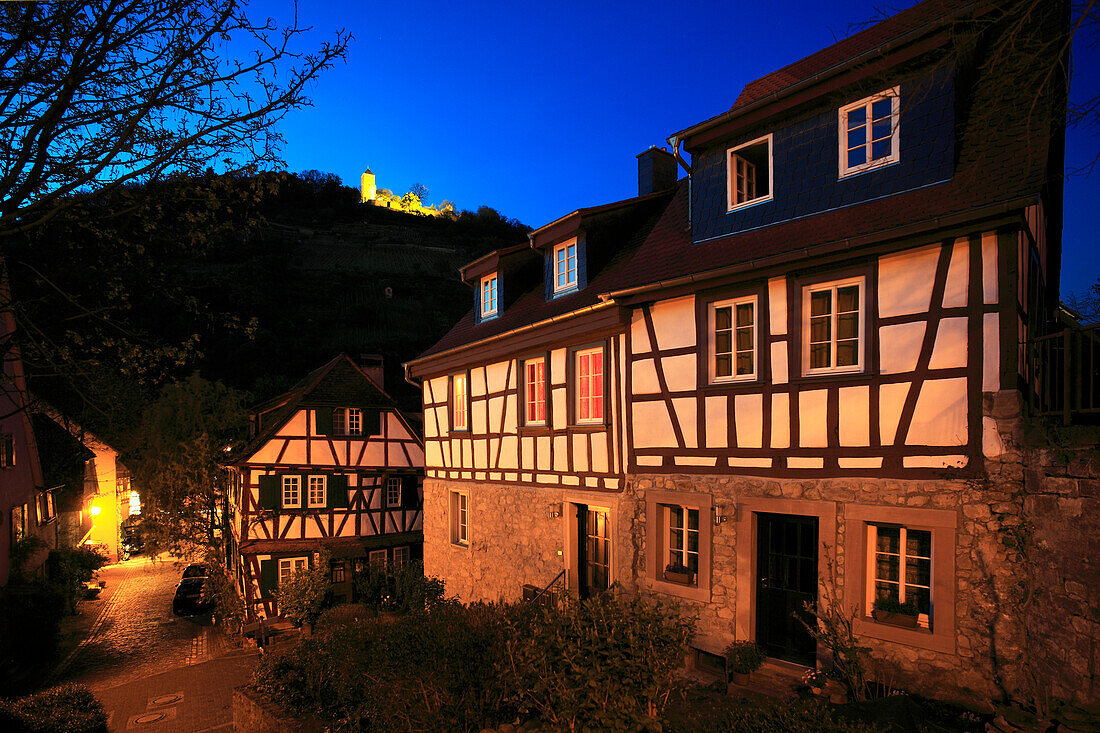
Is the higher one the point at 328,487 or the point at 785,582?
the point at 785,582

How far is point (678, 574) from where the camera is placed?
9039mm

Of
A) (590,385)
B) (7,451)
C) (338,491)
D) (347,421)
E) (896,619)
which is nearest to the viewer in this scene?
(896,619)

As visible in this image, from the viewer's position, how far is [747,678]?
7922 mm

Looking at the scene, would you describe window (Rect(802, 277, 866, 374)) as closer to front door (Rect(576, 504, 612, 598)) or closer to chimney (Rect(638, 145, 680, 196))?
front door (Rect(576, 504, 612, 598))

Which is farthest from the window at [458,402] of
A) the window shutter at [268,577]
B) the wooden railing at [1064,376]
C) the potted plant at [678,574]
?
the wooden railing at [1064,376]

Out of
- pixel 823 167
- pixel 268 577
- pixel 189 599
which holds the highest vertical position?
pixel 823 167

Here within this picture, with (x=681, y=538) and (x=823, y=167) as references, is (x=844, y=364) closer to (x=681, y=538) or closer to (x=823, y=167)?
(x=823, y=167)

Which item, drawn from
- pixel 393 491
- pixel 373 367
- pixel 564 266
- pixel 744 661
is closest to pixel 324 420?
pixel 393 491

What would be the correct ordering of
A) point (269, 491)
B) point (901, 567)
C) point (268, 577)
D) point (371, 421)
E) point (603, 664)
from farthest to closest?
point (371, 421), point (269, 491), point (268, 577), point (901, 567), point (603, 664)

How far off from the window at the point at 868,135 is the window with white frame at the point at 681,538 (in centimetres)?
509

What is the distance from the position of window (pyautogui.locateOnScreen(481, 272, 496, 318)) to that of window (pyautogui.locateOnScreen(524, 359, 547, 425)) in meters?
2.76

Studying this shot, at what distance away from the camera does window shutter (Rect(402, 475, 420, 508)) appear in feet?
75.3

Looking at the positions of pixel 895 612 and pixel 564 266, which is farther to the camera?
pixel 564 266

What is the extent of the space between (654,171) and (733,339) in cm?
622
